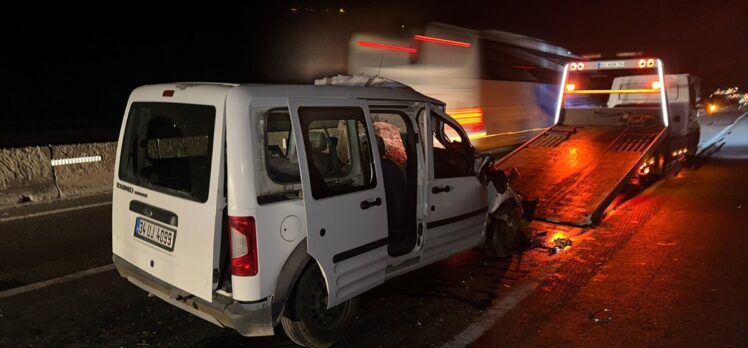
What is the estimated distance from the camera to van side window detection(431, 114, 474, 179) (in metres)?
4.89

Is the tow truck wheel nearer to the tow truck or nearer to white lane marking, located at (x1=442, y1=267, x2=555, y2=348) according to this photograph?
white lane marking, located at (x1=442, y1=267, x2=555, y2=348)

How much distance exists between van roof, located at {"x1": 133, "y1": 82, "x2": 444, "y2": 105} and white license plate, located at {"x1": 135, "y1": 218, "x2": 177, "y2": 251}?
3.05 ft

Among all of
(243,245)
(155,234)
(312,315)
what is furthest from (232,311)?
(155,234)

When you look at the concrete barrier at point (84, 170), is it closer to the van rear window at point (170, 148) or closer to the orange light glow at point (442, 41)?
the van rear window at point (170, 148)

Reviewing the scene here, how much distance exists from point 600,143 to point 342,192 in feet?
24.4

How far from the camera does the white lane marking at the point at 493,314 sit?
13.1 ft

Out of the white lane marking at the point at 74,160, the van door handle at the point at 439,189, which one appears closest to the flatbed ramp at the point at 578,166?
the van door handle at the point at 439,189

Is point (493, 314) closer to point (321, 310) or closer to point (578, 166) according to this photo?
point (321, 310)

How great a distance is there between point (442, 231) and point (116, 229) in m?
2.71

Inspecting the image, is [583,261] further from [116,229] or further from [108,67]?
[108,67]

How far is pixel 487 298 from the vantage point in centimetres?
484

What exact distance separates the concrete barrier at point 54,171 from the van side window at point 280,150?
617cm

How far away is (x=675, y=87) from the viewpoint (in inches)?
516

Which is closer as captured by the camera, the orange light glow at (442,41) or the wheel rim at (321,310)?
the wheel rim at (321,310)
